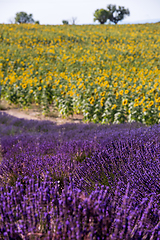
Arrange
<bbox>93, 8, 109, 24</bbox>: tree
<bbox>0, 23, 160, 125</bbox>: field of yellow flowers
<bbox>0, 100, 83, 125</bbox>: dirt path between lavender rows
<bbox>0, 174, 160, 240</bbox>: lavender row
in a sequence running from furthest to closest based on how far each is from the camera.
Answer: <bbox>93, 8, 109, 24</bbox>: tree < <bbox>0, 100, 83, 125</bbox>: dirt path between lavender rows < <bbox>0, 23, 160, 125</bbox>: field of yellow flowers < <bbox>0, 174, 160, 240</bbox>: lavender row

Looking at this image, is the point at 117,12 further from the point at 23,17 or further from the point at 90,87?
the point at 90,87

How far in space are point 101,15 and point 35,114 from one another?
4288 cm

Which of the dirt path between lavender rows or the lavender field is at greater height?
the lavender field

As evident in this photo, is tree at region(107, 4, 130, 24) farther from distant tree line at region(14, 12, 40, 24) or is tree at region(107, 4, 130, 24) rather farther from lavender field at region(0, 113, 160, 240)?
lavender field at region(0, 113, 160, 240)

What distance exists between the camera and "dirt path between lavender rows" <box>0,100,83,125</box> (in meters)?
7.99

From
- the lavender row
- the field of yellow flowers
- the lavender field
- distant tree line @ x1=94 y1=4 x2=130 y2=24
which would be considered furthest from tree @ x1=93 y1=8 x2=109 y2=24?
the lavender row

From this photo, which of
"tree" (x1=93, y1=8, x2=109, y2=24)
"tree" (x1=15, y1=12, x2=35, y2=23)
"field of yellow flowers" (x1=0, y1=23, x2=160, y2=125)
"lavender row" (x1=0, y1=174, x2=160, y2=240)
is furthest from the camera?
"tree" (x1=15, y1=12, x2=35, y2=23)

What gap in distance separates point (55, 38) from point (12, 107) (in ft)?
33.2

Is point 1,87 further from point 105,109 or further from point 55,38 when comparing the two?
point 55,38

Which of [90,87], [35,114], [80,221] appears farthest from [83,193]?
[35,114]

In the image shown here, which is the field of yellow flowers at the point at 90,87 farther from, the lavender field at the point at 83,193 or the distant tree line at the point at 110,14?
the distant tree line at the point at 110,14

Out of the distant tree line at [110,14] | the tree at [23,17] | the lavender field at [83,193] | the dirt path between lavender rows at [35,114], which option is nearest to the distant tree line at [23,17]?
the tree at [23,17]

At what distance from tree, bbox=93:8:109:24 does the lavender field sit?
155ft

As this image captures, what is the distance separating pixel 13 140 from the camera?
3.92 metres
